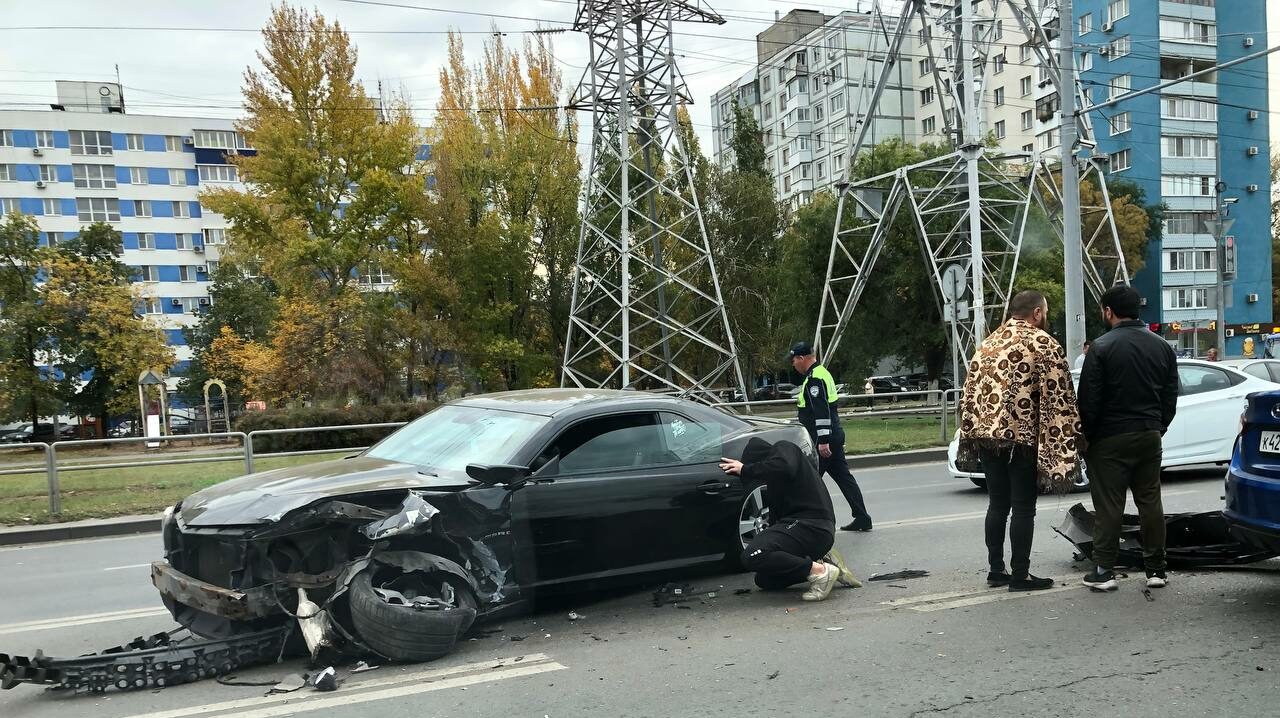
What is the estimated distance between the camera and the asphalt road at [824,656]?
4145 millimetres

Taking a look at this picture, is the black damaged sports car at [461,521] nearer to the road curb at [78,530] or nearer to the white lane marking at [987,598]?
the white lane marking at [987,598]

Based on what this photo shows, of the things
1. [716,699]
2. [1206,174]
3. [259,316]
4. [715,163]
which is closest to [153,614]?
[716,699]

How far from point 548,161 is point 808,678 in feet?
113

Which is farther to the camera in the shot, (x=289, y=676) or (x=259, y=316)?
(x=259, y=316)

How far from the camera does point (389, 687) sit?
4.51 meters

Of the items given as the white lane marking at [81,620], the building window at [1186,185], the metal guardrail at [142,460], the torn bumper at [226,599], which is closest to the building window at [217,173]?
the metal guardrail at [142,460]

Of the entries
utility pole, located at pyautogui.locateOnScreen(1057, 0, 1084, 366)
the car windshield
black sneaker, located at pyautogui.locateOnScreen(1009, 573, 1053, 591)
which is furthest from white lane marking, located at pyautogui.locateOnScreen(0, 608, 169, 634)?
Answer: utility pole, located at pyautogui.locateOnScreen(1057, 0, 1084, 366)

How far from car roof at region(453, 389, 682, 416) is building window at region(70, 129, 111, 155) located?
7727cm

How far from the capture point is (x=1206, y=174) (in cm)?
5250

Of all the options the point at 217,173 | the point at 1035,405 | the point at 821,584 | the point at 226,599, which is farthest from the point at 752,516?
the point at 217,173

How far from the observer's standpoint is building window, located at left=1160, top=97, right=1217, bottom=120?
169ft

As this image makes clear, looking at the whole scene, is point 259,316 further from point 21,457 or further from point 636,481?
point 636,481

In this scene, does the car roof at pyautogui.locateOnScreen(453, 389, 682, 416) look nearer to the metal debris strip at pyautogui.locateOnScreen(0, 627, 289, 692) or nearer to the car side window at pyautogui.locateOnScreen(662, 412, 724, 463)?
the car side window at pyautogui.locateOnScreen(662, 412, 724, 463)

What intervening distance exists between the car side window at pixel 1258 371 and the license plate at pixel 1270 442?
22.6 ft
